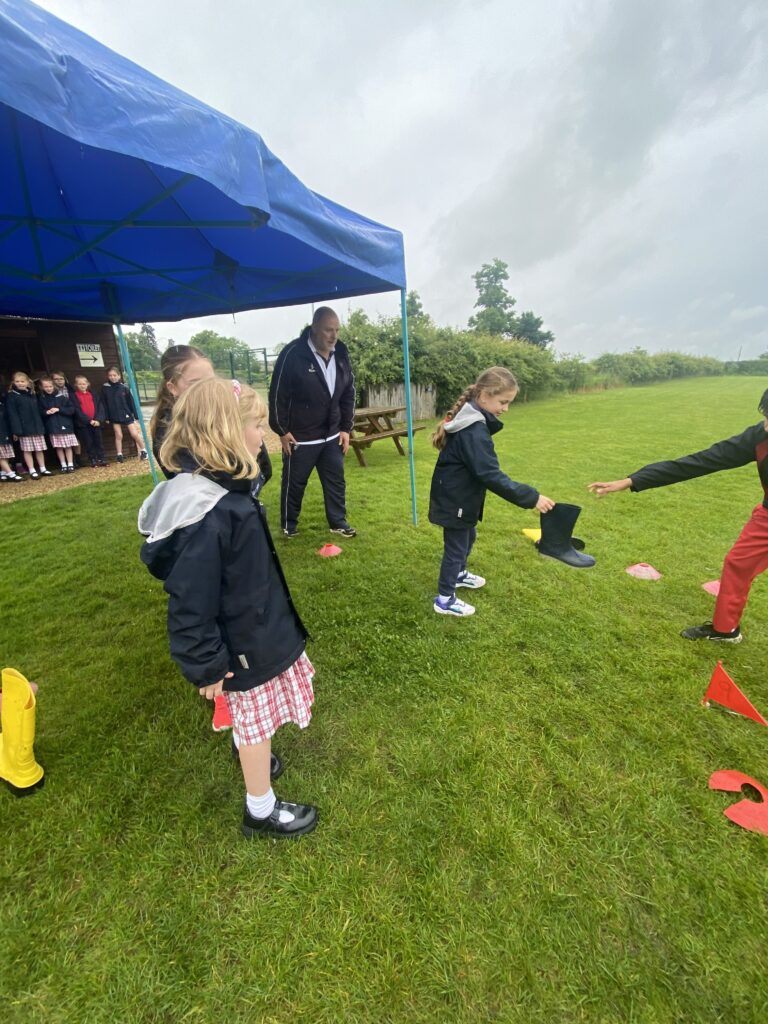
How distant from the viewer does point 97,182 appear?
330 centimetres

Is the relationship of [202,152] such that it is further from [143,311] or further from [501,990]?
[143,311]

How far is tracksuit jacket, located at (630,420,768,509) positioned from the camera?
253 centimetres

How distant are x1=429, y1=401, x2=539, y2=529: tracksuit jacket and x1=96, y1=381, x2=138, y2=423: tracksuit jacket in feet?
27.1

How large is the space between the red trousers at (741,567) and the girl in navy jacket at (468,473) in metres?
1.21

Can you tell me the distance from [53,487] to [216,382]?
7660 millimetres

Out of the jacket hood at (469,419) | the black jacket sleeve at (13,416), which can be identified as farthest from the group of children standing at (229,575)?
the black jacket sleeve at (13,416)

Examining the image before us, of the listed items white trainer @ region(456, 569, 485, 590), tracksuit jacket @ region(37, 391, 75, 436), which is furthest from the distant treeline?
white trainer @ region(456, 569, 485, 590)

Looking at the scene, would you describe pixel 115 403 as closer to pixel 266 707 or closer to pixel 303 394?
pixel 303 394

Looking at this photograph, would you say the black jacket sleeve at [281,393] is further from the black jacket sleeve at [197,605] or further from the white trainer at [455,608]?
the black jacket sleeve at [197,605]

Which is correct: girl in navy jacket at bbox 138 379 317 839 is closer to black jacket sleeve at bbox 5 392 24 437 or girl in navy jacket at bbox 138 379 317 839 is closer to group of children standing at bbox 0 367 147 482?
black jacket sleeve at bbox 5 392 24 437

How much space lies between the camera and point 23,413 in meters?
7.47

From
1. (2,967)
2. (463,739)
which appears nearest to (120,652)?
(2,967)

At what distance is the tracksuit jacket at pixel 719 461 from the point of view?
253cm

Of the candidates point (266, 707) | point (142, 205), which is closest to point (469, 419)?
point (266, 707)
